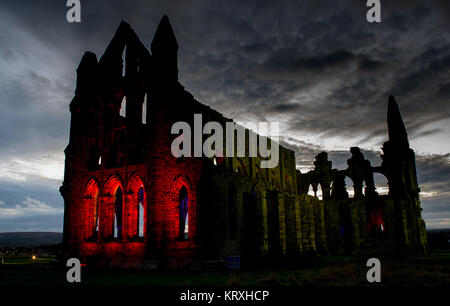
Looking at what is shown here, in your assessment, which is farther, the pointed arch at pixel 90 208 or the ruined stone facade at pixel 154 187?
the pointed arch at pixel 90 208

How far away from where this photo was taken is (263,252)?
802 inches

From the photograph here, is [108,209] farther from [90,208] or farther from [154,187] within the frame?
[154,187]

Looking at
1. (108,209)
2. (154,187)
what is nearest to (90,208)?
(108,209)

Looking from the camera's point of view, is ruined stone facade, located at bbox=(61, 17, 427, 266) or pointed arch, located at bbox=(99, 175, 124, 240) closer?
ruined stone facade, located at bbox=(61, 17, 427, 266)

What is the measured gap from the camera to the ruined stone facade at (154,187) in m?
17.4

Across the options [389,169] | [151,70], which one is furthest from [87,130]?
[389,169]

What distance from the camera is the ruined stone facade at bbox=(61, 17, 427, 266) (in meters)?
17.4

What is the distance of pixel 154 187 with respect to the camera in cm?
1806

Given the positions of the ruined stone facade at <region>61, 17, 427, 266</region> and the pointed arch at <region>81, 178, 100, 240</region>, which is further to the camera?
the pointed arch at <region>81, 178, 100, 240</region>
